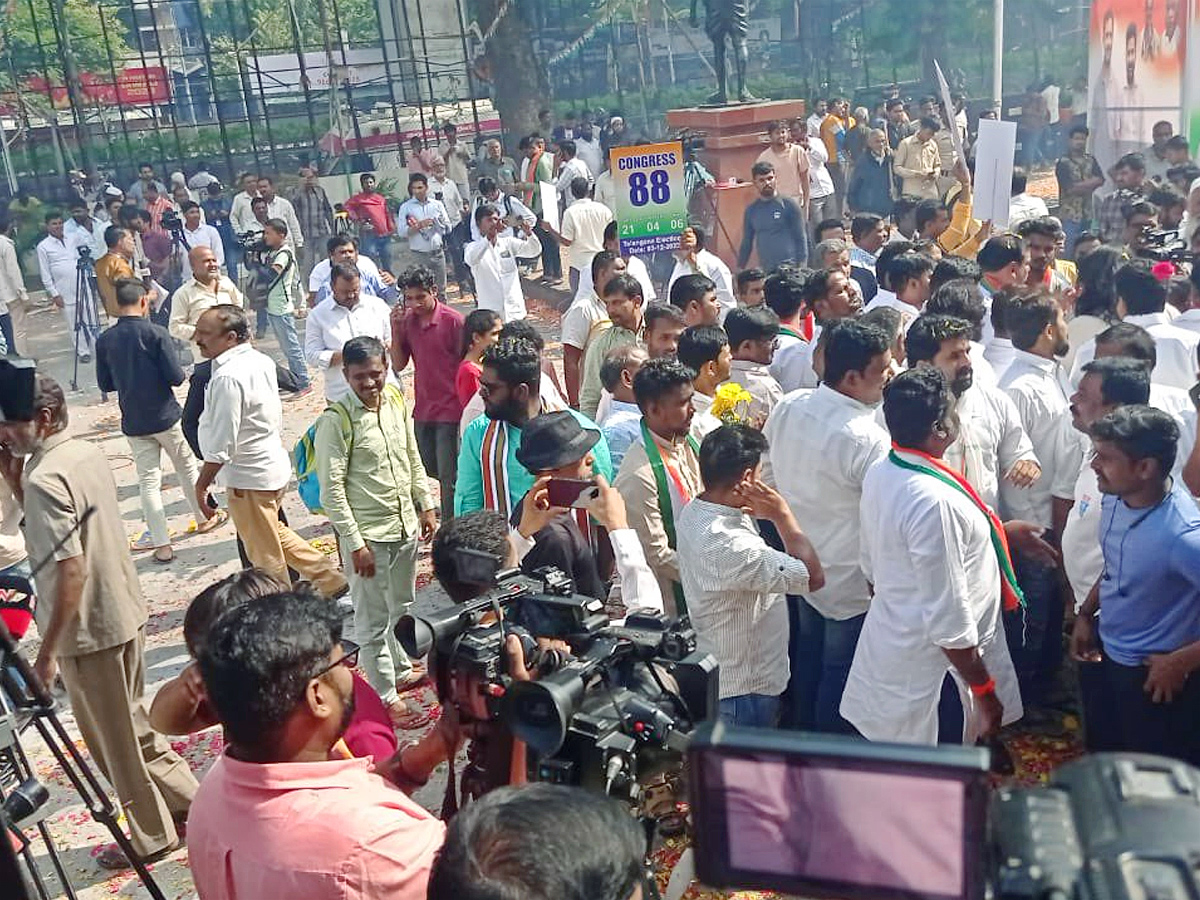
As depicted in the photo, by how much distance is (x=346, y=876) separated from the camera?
2041 mm

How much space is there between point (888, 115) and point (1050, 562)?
52.5 ft

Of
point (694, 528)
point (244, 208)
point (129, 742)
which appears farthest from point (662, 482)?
point (244, 208)

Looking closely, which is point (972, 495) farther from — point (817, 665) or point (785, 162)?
point (785, 162)

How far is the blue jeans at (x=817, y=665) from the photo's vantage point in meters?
4.40

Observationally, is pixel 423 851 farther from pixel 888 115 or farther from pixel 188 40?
pixel 188 40

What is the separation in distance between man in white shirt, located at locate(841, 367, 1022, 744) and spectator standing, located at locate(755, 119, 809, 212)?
31.3 feet

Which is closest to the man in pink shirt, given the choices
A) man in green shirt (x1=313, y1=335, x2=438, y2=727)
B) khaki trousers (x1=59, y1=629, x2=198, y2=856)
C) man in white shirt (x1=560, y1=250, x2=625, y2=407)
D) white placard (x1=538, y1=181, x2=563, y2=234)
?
khaki trousers (x1=59, y1=629, x2=198, y2=856)

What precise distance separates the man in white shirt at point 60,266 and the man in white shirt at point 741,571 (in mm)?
12538

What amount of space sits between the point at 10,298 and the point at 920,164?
10.5 metres

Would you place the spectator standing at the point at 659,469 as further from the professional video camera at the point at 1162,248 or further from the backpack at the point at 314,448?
the professional video camera at the point at 1162,248

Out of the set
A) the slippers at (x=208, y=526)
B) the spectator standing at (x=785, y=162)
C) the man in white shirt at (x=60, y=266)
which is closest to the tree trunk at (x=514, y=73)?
the man in white shirt at (x=60, y=266)

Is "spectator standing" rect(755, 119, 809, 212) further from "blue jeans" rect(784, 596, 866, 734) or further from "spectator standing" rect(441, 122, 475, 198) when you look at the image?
"blue jeans" rect(784, 596, 866, 734)

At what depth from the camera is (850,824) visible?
3.99 feet

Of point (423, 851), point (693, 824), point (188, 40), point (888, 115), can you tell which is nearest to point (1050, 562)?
point (423, 851)
